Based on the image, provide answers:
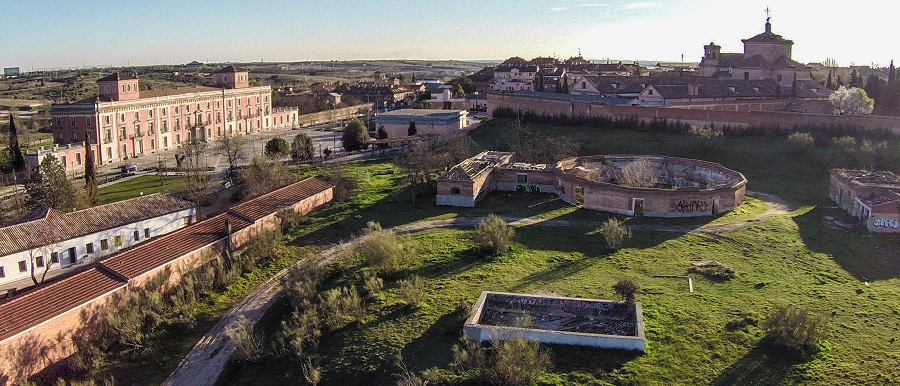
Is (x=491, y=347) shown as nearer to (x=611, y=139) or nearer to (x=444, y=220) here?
(x=444, y=220)

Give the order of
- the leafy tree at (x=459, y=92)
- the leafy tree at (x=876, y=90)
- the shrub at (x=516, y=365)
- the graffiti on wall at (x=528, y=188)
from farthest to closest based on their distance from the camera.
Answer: the leafy tree at (x=459, y=92)
the leafy tree at (x=876, y=90)
the graffiti on wall at (x=528, y=188)
the shrub at (x=516, y=365)

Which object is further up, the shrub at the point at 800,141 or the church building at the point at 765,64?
the church building at the point at 765,64

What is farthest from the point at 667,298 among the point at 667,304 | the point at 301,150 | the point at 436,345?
the point at 301,150

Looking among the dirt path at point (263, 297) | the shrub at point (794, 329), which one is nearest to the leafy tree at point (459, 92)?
the dirt path at point (263, 297)

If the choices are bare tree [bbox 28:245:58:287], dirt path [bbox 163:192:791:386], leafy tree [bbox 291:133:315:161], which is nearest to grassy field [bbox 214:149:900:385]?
dirt path [bbox 163:192:791:386]

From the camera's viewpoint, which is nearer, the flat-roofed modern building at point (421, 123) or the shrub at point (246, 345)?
the shrub at point (246, 345)

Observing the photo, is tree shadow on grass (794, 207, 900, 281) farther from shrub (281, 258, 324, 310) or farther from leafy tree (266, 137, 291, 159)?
leafy tree (266, 137, 291, 159)

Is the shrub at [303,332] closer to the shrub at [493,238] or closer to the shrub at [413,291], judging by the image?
the shrub at [413,291]

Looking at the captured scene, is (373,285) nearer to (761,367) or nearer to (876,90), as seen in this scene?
(761,367)
